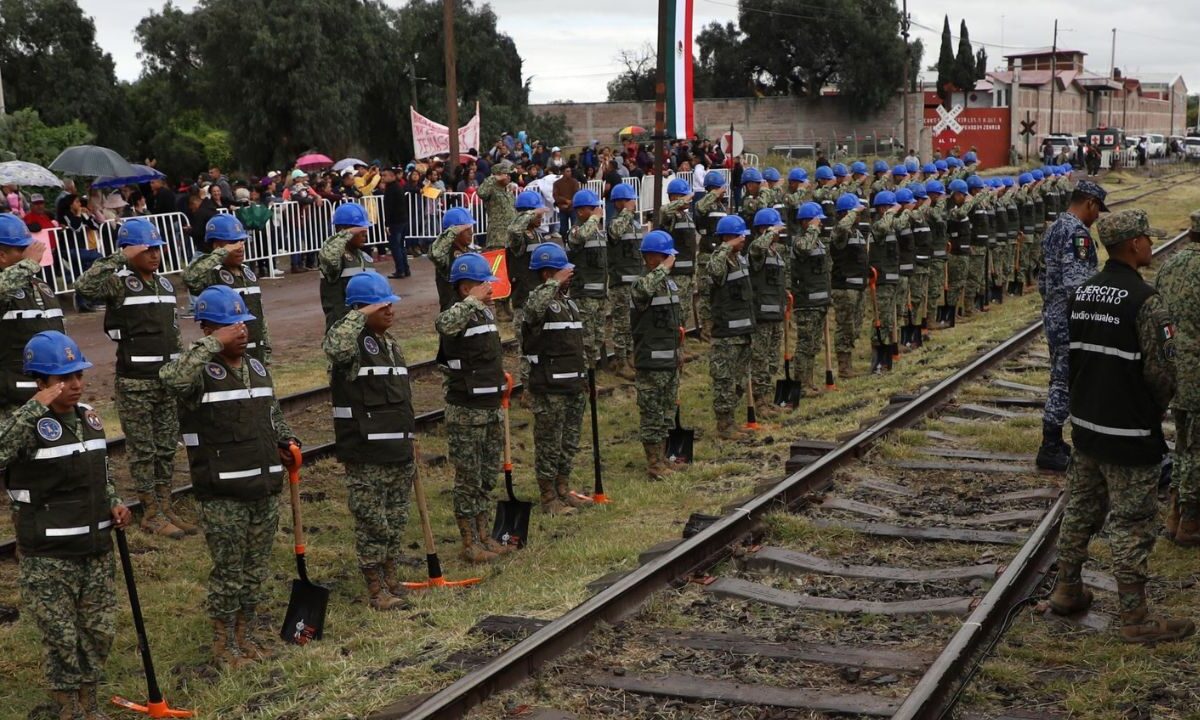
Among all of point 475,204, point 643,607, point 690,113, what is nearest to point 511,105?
point 475,204

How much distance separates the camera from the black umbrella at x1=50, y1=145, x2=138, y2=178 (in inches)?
738

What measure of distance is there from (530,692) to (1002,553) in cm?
343

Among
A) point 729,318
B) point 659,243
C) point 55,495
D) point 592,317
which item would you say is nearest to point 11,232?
point 55,495

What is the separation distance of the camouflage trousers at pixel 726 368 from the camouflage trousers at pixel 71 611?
23.2 feet

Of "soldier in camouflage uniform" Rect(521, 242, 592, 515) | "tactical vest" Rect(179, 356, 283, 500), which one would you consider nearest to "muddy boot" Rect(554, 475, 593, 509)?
"soldier in camouflage uniform" Rect(521, 242, 592, 515)

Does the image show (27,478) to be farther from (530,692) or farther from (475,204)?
(475,204)

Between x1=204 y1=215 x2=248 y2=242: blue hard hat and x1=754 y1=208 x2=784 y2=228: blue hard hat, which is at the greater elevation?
x1=204 y1=215 x2=248 y2=242: blue hard hat

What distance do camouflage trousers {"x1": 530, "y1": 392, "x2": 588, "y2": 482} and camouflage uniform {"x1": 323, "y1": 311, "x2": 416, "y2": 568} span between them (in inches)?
83.3

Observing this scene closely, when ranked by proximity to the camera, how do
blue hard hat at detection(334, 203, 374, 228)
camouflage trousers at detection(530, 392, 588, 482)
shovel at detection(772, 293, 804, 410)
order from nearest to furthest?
A: camouflage trousers at detection(530, 392, 588, 482)
blue hard hat at detection(334, 203, 374, 228)
shovel at detection(772, 293, 804, 410)

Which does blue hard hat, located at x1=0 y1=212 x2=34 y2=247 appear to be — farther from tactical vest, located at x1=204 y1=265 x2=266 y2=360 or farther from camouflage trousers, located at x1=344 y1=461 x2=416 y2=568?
camouflage trousers, located at x1=344 y1=461 x2=416 y2=568

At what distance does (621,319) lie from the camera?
51.8 feet

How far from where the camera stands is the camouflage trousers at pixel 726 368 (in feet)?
41.6

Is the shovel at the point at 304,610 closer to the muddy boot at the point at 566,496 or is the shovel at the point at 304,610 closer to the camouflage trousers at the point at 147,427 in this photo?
the camouflage trousers at the point at 147,427

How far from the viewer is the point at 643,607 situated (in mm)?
7301
